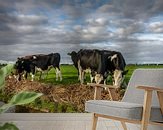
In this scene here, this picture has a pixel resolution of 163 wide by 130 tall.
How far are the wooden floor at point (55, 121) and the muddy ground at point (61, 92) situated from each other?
0.23 m

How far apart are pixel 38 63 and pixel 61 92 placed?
60 centimetres

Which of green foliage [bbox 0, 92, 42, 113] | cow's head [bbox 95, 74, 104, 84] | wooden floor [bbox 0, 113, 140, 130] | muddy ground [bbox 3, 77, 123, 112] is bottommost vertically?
wooden floor [bbox 0, 113, 140, 130]

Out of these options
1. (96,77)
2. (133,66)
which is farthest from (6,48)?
(133,66)

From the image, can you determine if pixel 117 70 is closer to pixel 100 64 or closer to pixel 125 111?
pixel 100 64

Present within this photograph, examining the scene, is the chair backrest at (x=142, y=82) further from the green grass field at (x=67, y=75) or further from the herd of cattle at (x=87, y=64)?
the green grass field at (x=67, y=75)

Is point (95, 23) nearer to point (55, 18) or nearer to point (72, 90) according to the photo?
point (55, 18)

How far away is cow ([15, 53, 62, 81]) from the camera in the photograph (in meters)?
5.83

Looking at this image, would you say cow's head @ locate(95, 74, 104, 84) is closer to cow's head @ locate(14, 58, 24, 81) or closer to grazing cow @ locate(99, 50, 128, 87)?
grazing cow @ locate(99, 50, 128, 87)

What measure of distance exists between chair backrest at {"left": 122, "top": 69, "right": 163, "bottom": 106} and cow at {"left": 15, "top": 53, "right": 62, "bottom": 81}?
209 cm

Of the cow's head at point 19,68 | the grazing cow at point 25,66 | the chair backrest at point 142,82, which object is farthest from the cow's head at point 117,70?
the chair backrest at point 142,82

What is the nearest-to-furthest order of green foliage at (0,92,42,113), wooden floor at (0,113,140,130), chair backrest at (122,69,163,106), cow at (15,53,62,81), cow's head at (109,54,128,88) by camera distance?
green foliage at (0,92,42,113) < chair backrest at (122,69,163,106) < wooden floor at (0,113,140,130) < cow's head at (109,54,128,88) < cow at (15,53,62,81)

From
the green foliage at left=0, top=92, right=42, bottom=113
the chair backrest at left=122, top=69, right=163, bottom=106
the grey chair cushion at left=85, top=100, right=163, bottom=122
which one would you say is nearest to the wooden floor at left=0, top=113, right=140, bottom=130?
the chair backrest at left=122, top=69, right=163, bottom=106

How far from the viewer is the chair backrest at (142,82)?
143 inches

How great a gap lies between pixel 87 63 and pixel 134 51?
2.59 feet
